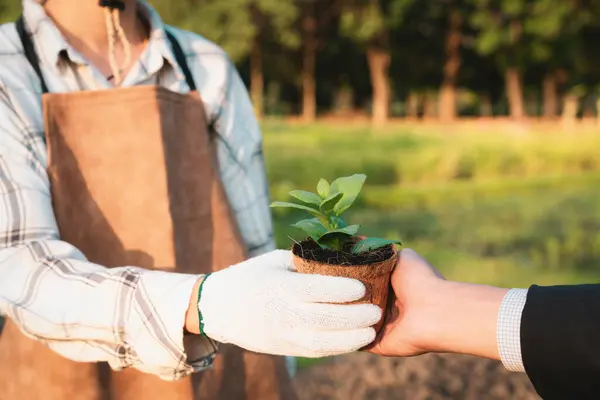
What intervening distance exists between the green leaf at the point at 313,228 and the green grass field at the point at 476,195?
14.9ft

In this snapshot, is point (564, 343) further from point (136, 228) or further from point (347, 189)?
point (136, 228)

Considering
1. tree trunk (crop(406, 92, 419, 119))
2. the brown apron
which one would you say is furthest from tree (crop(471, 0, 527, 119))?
the brown apron

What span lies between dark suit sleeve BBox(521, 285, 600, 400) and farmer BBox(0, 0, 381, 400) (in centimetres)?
31

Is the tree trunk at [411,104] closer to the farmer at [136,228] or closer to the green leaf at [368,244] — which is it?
the farmer at [136,228]

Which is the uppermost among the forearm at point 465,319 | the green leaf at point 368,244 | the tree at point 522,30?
the tree at point 522,30

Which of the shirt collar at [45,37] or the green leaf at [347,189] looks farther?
the shirt collar at [45,37]

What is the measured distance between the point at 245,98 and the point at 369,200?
658 centimetres

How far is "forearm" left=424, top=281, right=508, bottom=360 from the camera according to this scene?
52.1 inches

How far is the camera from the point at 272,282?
1250mm

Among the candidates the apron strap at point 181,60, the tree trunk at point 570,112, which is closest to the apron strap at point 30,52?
the apron strap at point 181,60

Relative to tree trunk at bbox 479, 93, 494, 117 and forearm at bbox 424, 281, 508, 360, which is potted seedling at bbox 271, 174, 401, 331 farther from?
tree trunk at bbox 479, 93, 494, 117

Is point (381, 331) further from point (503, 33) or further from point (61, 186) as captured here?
point (503, 33)

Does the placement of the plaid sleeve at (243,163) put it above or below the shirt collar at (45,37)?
below

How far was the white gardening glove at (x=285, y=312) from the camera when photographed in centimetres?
124
